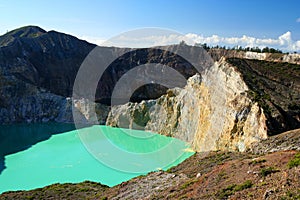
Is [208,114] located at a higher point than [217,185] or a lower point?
higher

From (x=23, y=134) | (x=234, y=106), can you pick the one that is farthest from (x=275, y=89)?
(x=23, y=134)

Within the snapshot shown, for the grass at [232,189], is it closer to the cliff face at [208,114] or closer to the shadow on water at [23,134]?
the cliff face at [208,114]

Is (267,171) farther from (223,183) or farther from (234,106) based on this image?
(234,106)

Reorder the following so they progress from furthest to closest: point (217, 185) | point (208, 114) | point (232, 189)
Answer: point (208, 114) → point (217, 185) → point (232, 189)

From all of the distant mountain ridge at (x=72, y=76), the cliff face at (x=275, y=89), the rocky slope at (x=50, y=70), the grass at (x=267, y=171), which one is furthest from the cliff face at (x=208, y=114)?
the rocky slope at (x=50, y=70)

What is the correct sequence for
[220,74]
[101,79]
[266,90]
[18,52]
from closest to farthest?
[266,90]
[220,74]
[18,52]
[101,79]

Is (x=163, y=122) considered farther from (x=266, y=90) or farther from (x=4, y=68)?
(x=4, y=68)

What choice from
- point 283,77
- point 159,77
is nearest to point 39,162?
point 283,77

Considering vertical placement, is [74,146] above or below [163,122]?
below
